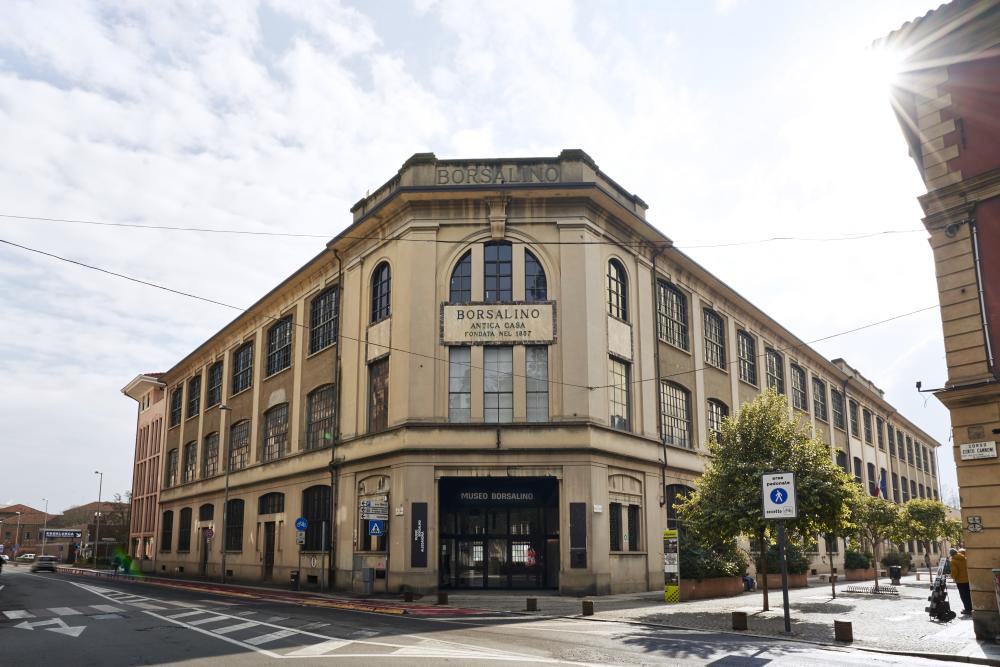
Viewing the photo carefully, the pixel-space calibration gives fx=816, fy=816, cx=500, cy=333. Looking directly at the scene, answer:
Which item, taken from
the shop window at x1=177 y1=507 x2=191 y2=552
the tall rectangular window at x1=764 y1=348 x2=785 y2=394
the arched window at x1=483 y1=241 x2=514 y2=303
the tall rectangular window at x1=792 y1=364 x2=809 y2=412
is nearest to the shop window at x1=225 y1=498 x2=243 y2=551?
the shop window at x1=177 y1=507 x2=191 y2=552

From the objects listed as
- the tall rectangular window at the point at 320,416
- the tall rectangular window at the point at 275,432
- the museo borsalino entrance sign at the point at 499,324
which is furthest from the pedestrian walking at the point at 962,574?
the tall rectangular window at the point at 275,432

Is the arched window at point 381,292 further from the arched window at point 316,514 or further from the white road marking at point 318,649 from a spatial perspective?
the white road marking at point 318,649

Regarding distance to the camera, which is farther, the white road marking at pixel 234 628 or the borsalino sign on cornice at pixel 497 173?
the borsalino sign on cornice at pixel 497 173

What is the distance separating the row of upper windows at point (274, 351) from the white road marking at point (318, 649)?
69.9 feet

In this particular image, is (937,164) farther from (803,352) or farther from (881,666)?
(803,352)

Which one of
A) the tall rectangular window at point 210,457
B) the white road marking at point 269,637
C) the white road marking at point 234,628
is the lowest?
the white road marking at point 234,628

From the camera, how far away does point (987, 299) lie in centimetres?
1622

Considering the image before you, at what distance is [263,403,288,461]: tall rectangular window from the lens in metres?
39.1

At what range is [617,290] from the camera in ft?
105

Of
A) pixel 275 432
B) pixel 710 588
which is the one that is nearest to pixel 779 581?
pixel 710 588

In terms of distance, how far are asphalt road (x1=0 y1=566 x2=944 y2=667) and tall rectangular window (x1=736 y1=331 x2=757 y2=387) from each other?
25.9 metres

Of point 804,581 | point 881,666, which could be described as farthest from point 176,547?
point 881,666

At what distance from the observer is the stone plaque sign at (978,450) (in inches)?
613

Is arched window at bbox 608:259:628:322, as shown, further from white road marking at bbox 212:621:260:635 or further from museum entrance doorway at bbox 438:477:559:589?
white road marking at bbox 212:621:260:635
